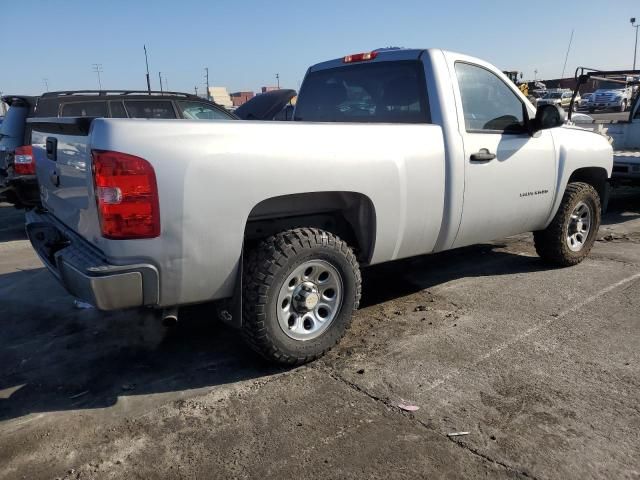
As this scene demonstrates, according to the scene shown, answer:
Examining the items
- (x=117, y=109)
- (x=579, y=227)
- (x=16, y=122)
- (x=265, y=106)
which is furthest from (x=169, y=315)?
(x=265, y=106)

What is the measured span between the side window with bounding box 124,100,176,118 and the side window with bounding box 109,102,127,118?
14 centimetres

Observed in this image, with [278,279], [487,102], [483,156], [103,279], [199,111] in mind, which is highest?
[487,102]

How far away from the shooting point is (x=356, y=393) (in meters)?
3.05

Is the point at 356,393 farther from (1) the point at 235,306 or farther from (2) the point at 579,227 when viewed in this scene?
(2) the point at 579,227

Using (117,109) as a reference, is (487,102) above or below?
above

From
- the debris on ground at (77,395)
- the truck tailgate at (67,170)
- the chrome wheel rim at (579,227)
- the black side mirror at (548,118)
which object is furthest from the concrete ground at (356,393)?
the black side mirror at (548,118)

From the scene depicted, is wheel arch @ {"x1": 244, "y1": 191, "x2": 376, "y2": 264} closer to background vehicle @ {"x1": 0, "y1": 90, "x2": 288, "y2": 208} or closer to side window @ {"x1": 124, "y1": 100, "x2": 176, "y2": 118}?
background vehicle @ {"x1": 0, "y1": 90, "x2": 288, "y2": 208}

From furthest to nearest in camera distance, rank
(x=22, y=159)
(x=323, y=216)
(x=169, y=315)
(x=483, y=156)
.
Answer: (x=22, y=159), (x=483, y=156), (x=323, y=216), (x=169, y=315)

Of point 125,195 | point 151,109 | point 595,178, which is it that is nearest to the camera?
point 125,195

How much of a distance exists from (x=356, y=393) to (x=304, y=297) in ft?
2.16

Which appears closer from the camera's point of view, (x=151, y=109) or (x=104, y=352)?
(x=104, y=352)

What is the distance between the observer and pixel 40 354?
3.67 metres

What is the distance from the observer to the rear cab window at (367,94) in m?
4.03

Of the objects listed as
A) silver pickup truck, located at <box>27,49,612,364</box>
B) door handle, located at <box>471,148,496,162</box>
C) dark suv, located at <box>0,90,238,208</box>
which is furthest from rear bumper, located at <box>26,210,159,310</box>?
dark suv, located at <box>0,90,238,208</box>
